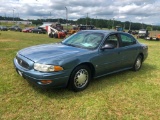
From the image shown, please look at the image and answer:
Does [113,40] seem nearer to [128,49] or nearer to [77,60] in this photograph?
[128,49]

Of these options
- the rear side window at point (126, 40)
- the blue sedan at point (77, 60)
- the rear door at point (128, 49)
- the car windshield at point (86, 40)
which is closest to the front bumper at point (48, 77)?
the blue sedan at point (77, 60)

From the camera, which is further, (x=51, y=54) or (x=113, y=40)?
(x=113, y=40)

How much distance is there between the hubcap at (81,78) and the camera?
14.5 ft

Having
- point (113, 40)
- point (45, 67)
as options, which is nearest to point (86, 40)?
point (113, 40)

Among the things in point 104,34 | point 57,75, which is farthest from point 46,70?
point 104,34

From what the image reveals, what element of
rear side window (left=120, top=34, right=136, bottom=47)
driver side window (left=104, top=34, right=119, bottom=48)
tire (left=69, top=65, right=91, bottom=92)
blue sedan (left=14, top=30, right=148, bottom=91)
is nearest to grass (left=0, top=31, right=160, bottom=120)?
tire (left=69, top=65, right=91, bottom=92)

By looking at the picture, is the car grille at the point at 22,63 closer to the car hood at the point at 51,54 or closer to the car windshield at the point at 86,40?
the car hood at the point at 51,54

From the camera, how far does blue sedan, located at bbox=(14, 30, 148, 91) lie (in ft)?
12.9

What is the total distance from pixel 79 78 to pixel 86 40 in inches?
50.4

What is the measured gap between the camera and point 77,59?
4.29 metres

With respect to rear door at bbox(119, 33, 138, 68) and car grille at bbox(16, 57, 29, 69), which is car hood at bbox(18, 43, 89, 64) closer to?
car grille at bbox(16, 57, 29, 69)

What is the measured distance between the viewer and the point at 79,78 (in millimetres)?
4457

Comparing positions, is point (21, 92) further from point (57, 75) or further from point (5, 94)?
point (57, 75)

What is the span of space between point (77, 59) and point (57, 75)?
65 cm
